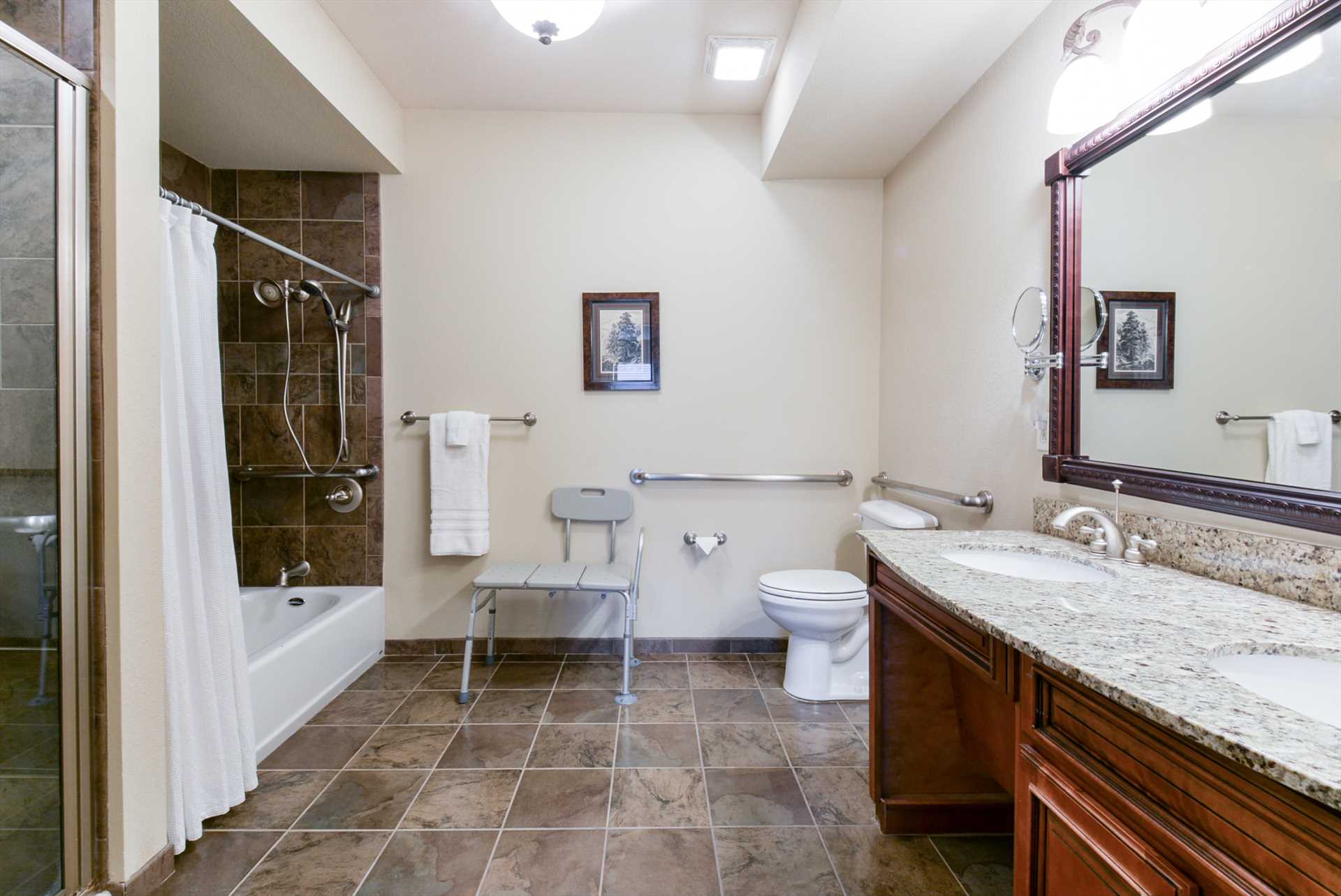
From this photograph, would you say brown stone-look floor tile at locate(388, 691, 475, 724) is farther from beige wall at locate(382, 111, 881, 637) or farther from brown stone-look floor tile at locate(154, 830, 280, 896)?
brown stone-look floor tile at locate(154, 830, 280, 896)

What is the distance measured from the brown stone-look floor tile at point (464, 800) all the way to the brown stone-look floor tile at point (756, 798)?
611 millimetres

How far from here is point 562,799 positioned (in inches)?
67.6

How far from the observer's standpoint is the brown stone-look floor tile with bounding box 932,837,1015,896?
138 centimetres

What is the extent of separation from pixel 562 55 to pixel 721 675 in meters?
2.61

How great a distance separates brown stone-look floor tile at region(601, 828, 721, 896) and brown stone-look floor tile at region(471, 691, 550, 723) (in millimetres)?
742

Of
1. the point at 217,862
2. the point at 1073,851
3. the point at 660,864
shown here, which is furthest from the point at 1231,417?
the point at 217,862

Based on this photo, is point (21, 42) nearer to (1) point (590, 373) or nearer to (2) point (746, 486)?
(1) point (590, 373)

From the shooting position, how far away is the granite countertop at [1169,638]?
546mm

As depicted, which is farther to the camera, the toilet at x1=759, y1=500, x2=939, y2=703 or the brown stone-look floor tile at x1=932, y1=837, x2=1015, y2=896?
the toilet at x1=759, y1=500, x2=939, y2=703

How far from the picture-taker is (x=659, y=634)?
2793 mm

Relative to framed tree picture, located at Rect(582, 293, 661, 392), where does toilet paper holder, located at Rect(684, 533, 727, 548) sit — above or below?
below

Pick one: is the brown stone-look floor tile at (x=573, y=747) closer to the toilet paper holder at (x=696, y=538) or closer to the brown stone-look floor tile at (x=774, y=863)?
the brown stone-look floor tile at (x=774, y=863)

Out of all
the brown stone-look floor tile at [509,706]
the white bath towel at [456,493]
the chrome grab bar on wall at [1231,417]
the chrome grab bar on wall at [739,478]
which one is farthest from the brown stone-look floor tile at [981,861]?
the white bath towel at [456,493]

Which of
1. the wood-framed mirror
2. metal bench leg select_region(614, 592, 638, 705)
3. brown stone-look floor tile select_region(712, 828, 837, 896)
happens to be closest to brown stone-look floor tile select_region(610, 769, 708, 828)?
brown stone-look floor tile select_region(712, 828, 837, 896)
